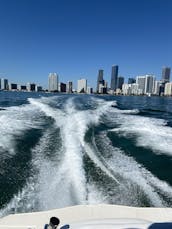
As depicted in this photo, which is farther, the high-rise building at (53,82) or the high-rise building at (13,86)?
the high-rise building at (13,86)

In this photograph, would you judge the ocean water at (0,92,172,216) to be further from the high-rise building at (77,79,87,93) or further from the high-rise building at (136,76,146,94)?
the high-rise building at (136,76,146,94)

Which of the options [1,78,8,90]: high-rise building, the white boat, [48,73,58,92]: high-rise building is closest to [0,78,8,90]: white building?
[1,78,8,90]: high-rise building

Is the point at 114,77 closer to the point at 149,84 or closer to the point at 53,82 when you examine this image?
the point at 149,84

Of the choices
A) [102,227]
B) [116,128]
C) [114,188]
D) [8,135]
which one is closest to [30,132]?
[8,135]

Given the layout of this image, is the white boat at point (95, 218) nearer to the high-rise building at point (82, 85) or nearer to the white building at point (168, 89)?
the high-rise building at point (82, 85)

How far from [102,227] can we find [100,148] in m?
3.96

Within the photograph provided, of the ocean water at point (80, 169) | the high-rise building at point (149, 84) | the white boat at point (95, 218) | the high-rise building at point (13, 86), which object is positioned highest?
the high-rise building at point (149, 84)

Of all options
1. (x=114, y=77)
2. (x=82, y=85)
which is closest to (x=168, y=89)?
(x=82, y=85)

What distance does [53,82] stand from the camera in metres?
108

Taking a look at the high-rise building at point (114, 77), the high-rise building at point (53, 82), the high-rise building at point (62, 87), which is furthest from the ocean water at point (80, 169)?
the high-rise building at point (114, 77)

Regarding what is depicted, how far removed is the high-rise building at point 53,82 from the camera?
107 metres

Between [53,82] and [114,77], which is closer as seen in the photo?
[53,82]

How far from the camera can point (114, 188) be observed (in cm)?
379

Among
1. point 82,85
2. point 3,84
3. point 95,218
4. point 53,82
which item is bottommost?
point 95,218
